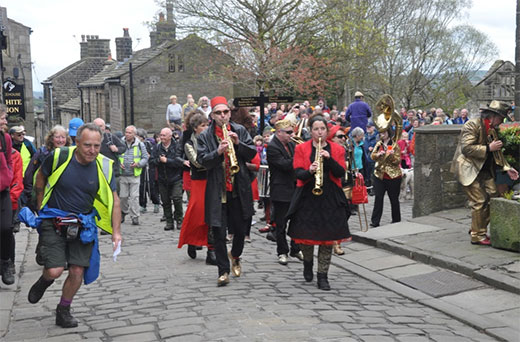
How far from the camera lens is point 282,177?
975 cm

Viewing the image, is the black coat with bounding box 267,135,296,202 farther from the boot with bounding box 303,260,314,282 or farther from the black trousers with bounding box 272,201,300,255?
the boot with bounding box 303,260,314,282

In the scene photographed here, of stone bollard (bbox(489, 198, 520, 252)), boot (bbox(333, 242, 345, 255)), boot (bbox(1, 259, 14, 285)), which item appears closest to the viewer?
boot (bbox(1, 259, 14, 285))

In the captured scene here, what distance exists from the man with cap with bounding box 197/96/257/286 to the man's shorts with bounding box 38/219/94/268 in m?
1.87

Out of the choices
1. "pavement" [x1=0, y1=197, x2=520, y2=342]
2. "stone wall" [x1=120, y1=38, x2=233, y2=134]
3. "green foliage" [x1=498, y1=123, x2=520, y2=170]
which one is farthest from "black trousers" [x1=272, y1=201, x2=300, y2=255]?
"stone wall" [x1=120, y1=38, x2=233, y2=134]

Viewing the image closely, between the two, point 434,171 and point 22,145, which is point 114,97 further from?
point 434,171

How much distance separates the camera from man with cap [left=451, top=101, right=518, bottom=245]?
945 cm

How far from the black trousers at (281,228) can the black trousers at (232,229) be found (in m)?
1.02

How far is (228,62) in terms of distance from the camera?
119ft

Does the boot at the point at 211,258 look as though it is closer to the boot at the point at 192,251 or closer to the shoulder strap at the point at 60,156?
the boot at the point at 192,251

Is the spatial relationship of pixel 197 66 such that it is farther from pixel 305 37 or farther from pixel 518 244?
pixel 518 244

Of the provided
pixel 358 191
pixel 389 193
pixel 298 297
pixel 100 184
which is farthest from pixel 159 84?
pixel 100 184

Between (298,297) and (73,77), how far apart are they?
Result: 181 ft

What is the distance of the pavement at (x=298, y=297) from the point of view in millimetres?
6344

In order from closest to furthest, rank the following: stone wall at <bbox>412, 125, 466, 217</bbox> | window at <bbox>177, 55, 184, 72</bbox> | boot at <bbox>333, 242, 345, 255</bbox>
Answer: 1. boot at <bbox>333, 242, 345, 255</bbox>
2. stone wall at <bbox>412, 125, 466, 217</bbox>
3. window at <bbox>177, 55, 184, 72</bbox>
